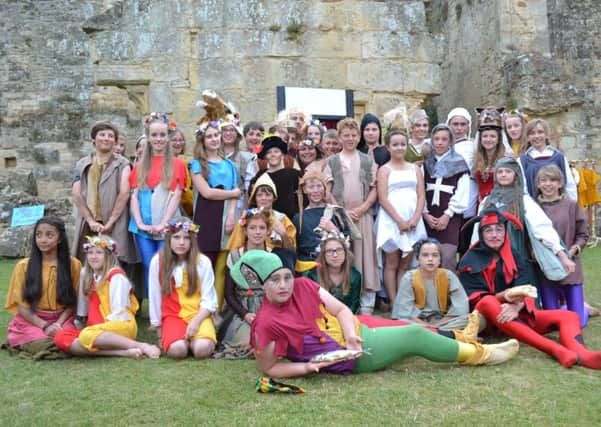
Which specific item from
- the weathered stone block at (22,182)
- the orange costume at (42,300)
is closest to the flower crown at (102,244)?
the orange costume at (42,300)

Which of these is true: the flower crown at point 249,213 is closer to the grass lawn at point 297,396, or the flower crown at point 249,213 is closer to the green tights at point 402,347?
the grass lawn at point 297,396

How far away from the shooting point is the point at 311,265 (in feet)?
16.0

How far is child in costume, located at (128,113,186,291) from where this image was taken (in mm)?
5230

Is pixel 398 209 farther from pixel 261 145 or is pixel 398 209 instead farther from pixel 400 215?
pixel 261 145

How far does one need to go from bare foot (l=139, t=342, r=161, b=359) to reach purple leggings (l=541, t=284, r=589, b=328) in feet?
9.86

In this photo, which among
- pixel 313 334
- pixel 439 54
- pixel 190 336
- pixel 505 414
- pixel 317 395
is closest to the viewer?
pixel 505 414

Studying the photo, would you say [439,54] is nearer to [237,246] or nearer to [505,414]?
[237,246]

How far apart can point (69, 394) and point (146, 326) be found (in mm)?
1831

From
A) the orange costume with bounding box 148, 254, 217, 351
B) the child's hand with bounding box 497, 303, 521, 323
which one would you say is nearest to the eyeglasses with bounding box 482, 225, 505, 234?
the child's hand with bounding box 497, 303, 521, 323

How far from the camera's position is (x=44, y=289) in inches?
187

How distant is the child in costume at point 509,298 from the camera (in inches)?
163

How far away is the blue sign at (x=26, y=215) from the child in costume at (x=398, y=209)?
306 inches

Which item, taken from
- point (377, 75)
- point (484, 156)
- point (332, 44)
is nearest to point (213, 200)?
point (484, 156)

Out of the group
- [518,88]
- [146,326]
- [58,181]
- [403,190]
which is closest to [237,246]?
[146,326]
